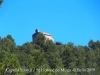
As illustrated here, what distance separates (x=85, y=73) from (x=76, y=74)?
3.13 m

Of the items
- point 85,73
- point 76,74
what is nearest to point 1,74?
point 76,74

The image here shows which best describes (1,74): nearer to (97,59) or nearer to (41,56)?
(41,56)

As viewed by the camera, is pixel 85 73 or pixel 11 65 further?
pixel 85 73

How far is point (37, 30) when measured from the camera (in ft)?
177

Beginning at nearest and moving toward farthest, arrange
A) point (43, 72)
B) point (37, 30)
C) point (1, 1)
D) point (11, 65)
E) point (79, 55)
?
point (1, 1)
point (11, 65)
point (43, 72)
point (79, 55)
point (37, 30)

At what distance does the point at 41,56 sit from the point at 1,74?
7.70 feet

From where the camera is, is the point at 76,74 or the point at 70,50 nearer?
the point at 76,74

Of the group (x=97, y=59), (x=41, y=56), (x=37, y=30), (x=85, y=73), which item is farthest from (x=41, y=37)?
(x=41, y=56)

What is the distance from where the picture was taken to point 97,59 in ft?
117

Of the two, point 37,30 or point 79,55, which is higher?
point 37,30


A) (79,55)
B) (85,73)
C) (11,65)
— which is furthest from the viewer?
(79,55)

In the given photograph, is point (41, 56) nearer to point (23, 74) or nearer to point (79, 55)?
point (23, 74)

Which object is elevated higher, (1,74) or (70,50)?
(70,50)

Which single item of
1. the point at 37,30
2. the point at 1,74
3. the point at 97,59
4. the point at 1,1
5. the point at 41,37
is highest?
the point at 37,30
